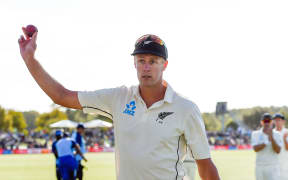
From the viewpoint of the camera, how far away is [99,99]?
142 inches

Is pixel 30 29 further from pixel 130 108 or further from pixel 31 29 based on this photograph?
pixel 130 108

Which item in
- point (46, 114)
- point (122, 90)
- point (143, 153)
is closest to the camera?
point (143, 153)

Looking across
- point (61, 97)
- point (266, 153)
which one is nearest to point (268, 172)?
point (266, 153)

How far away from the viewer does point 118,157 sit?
346 centimetres

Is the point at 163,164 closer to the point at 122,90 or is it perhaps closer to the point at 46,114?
the point at 122,90

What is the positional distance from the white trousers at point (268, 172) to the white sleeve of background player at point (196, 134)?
22.1ft

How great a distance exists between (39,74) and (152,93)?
0.85 m

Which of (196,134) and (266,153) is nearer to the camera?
(196,134)

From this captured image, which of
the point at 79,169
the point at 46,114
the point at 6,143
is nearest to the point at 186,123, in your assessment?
the point at 79,169

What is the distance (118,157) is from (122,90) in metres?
0.52

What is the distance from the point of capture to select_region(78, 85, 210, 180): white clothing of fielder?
332 centimetres

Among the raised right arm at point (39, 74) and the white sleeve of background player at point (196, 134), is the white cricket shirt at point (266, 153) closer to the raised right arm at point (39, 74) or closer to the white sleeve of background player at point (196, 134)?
the white sleeve of background player at point (196, 134)

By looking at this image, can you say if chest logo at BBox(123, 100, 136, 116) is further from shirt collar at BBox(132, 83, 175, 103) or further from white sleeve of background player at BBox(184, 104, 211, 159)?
white sleeve of background player at BBox(184, 104, 211, 159)

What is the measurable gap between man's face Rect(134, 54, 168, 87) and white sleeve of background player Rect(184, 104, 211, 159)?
1.18ft
